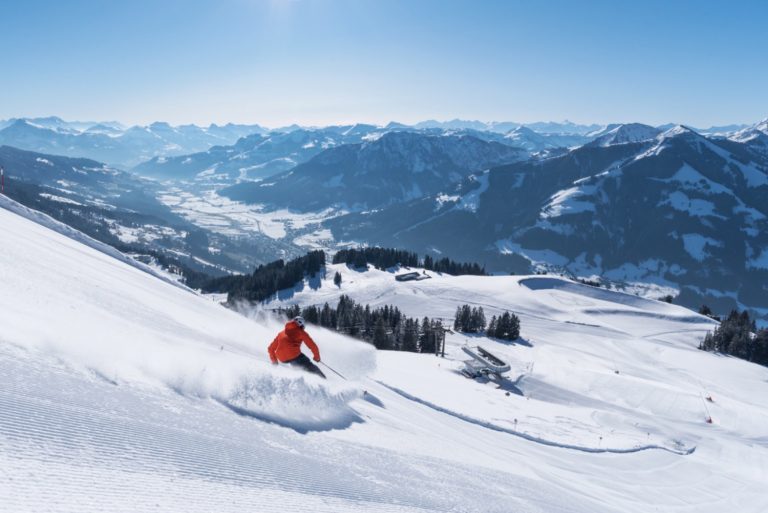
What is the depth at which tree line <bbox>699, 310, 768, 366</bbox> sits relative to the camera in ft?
266

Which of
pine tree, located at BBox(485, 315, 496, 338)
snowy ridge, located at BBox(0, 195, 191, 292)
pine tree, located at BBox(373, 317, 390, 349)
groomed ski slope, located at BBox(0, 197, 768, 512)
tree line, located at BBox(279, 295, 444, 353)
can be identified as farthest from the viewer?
pine tree, located at BBox(485, 315, 496, 338)

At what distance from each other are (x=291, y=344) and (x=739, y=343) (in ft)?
316

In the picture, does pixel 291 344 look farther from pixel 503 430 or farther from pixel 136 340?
pixel 503 430

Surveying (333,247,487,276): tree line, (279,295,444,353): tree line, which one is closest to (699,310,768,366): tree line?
(279,295,444,353): tree line

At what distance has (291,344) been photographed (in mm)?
15367

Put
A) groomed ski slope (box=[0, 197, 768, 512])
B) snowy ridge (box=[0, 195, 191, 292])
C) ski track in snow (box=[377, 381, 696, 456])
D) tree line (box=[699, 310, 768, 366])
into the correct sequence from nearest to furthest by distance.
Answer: groomed ski slope (box=[0, 197, 768, 512]) → ski track in snow (box=[377, 381, 696, 456]) → snowy ridge (box=[0, 195, 191, 292]) → tree line (box=[699, 310, 768, 366])

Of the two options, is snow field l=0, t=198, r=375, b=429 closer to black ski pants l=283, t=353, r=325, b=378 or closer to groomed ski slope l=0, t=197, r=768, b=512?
groomed ski slope l=0, t=197, r=768, b=512

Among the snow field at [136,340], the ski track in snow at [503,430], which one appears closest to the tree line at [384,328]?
the ski track in snow at [503,430]

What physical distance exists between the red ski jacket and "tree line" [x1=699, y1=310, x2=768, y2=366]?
303 ft

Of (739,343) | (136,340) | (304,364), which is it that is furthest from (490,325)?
(136,340)

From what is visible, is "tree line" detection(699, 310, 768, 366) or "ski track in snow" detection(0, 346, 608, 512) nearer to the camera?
"ski track in snow" detection(0, 346, 608, 512)

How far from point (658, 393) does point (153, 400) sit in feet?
183

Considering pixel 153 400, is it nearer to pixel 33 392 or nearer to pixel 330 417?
pixel 33 392

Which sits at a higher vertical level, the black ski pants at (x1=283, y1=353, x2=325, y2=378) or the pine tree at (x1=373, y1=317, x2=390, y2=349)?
the black ski pants at (x1=283, y1=353, x2=325, y2=378)
